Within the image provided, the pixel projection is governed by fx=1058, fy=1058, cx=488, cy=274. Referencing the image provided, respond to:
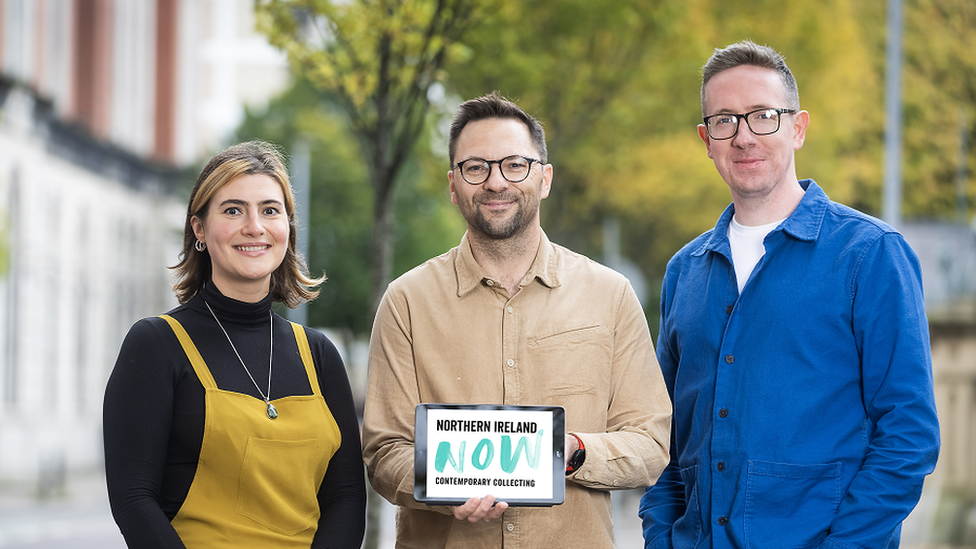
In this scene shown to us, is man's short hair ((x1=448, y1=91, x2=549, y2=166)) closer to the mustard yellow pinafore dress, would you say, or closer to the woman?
the woman

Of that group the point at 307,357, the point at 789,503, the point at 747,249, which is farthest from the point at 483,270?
the point at 789,503

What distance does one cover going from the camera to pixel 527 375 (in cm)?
365

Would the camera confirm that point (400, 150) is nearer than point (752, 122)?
No

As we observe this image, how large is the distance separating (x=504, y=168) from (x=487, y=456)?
1.00m

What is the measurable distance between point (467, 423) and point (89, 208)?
31.1 m

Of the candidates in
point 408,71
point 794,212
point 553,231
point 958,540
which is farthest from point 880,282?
point 553,231

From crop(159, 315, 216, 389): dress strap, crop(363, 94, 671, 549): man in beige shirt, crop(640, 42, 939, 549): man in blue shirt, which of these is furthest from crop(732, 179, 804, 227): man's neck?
crop(159, 315, 216, 389): dress strap

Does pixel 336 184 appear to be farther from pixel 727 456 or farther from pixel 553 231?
pixel 727 456

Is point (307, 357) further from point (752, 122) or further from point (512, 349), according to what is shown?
point (752, 122)

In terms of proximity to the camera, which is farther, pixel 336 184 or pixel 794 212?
pixel 336 184

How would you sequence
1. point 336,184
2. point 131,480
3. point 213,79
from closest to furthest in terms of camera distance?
1. point 131,480
2. point 336,184
3. point 213,79

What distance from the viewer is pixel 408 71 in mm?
8305

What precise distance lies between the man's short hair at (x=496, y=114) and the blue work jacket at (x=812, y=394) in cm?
78

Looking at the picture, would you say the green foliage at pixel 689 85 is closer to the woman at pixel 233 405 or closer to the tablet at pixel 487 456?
the woman at pixel 233 405
